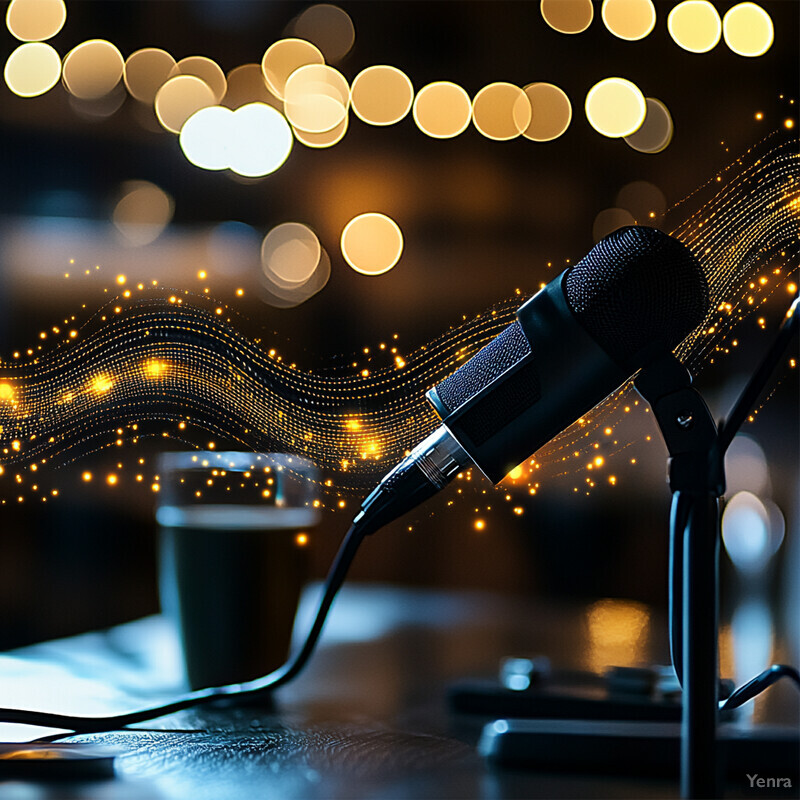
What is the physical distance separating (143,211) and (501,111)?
874 millimetres

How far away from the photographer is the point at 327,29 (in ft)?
5.98

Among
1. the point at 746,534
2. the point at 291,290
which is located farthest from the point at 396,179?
the point at 746,534

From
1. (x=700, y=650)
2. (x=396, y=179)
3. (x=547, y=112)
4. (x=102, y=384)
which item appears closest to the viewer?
(x=700, y=650)

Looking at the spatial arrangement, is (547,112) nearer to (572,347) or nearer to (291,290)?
(291,290)

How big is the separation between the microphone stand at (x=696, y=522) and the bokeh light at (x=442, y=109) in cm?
170

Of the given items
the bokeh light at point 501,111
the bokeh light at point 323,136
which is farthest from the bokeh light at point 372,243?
the bokeh light at point 501,111

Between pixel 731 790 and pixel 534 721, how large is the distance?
9 centimetres

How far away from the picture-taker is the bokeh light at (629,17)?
1620 millimetres

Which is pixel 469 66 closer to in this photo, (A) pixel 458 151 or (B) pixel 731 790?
(A) pixel 458 151

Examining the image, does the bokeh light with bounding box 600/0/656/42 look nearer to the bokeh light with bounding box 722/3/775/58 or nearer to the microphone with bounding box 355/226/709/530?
the bokeh light with bounding box 722/3/775/58

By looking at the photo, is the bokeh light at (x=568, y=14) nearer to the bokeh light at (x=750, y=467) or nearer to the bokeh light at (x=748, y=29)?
the bokeh light at (x=748, y=29)

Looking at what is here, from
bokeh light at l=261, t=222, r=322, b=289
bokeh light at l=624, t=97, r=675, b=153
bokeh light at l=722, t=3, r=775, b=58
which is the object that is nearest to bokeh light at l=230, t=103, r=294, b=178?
bokeh light at l=261, t=222, r=322, b=289

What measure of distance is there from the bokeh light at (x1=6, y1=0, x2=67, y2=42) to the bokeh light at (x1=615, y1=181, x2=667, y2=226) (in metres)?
1.27

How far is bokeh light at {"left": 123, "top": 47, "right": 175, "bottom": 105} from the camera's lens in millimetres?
1747
